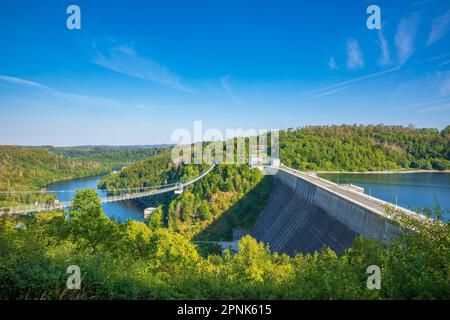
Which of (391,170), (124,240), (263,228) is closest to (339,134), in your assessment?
(391,170)

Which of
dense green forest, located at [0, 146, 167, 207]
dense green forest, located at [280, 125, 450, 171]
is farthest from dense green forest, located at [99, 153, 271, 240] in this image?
dense green forest, located at [0, 146, 167, 207]

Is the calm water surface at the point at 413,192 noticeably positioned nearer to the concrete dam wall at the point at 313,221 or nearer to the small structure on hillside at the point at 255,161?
the small structure on hillside at the point at 255,161

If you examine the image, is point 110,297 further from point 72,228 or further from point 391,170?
point 391,170

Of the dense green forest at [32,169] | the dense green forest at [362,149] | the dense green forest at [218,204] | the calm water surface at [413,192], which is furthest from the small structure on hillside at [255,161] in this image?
the dense green forest at [32,169]

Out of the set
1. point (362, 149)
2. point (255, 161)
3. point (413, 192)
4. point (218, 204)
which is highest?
point (362, 149)

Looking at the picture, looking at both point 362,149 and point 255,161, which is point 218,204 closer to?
point 255,161

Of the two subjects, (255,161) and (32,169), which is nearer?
(255,161)

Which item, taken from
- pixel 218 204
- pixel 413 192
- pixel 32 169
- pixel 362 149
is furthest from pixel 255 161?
pixel 32 169
